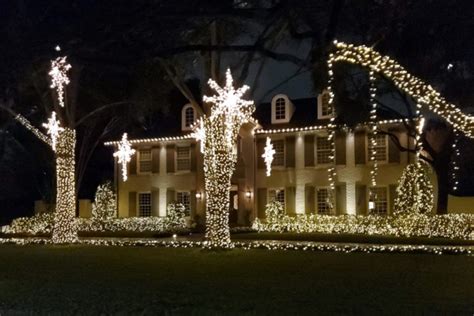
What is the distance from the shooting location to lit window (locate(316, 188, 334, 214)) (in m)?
37.3

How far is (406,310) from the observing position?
1075cm

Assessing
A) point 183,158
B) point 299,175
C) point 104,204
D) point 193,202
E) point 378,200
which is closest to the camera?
point 378,200

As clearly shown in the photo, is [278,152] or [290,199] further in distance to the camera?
[278,152]

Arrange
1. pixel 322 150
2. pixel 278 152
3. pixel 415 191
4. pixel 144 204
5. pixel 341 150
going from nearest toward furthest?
1. pixel 415 191
2. pixel 341 150
3. pixel 322 150
4. pixel 278 152
5. pixel 144 204

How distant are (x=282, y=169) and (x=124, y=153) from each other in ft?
27.9

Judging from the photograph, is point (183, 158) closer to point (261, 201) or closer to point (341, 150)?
Answer: point (261, 201)

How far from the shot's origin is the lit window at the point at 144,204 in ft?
140

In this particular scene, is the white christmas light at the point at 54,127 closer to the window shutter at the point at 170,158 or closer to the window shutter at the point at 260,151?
the window shutter at the point at 170,158

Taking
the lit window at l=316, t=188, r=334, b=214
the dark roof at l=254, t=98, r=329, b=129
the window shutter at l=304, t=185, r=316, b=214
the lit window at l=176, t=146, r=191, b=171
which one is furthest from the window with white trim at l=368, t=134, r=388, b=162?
the lit window at l=176, t=146, r=191, b=171

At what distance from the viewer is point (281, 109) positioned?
129 ft

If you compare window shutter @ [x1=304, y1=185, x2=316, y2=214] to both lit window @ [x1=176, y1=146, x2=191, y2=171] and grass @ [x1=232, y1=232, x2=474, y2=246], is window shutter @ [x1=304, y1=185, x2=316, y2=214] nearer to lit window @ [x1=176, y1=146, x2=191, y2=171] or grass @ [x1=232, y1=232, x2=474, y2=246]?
grass @ [x1=232, y1=232, x2=474, y2=246]

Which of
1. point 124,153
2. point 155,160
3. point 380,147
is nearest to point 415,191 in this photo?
point 380,147

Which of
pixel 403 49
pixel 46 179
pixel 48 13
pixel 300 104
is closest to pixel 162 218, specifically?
pixel 300 104

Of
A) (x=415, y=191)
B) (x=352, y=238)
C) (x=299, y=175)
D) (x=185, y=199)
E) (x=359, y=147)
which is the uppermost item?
(x=359, y=147)
